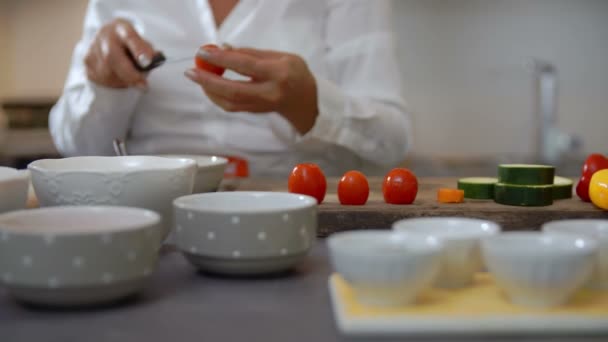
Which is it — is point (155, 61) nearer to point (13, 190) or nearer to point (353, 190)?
point (353, 190)

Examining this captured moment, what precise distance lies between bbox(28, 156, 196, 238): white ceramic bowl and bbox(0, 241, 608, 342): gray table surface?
→ 10 cm

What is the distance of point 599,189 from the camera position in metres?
0.90

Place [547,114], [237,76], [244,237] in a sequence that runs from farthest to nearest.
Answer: [547,114]
[237,76]
[244,237]

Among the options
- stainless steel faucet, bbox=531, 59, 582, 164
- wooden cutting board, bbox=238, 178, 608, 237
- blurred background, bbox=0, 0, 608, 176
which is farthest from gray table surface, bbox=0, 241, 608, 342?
stainless steel faucet, bbox=531, 59, 582, 164

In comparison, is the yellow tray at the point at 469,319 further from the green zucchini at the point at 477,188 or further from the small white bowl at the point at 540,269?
the green zucchini at the point at 477,188

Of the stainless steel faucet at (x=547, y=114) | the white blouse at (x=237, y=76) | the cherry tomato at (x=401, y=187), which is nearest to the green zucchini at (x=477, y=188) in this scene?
the cherry tomato at (x=401, y=187)

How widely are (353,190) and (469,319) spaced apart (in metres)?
0.45

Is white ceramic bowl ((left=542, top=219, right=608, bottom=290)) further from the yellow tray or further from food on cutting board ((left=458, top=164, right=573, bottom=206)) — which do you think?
food on cutting board ((left=458, top=164, right=573, bottom=206))

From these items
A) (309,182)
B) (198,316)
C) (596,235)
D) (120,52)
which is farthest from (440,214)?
(120,52)

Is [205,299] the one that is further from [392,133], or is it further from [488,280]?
[392,133]

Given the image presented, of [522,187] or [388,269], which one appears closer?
[388,269]

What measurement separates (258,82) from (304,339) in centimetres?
82

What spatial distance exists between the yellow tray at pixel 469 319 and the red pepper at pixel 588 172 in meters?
0.48

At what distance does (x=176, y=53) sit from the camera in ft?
5.44
